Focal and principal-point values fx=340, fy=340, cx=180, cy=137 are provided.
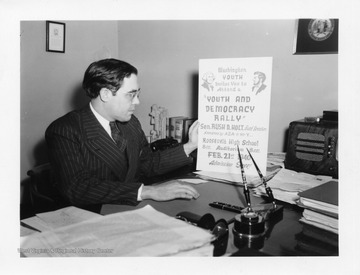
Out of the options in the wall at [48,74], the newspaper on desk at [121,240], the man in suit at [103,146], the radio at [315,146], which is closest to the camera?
the newspaper on desk at [121,240]

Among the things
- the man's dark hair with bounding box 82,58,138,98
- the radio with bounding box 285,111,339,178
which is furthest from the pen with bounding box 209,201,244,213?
the man's dark hair with bounding box 82,58,138,98

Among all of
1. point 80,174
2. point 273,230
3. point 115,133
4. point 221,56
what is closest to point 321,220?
point 273,230

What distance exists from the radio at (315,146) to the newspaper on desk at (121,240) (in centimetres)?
89

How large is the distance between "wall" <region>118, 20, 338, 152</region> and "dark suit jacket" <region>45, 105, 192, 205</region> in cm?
92

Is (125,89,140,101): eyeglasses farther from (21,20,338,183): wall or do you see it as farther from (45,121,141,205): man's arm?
(21,20,338,183): wall

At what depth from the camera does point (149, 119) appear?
9.83 feet

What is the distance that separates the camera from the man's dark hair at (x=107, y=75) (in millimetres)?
1562

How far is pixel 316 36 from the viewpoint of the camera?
2.03 m

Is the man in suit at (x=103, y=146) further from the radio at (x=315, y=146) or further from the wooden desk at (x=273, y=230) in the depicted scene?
the radio at (x=315, y=146)

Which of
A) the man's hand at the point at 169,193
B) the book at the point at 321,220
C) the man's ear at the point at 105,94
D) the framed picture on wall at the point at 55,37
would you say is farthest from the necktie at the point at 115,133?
the framed picture on wall at the point at 55,37
